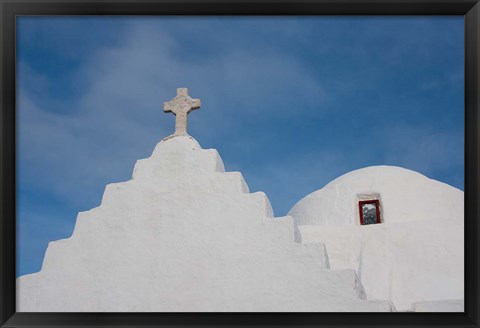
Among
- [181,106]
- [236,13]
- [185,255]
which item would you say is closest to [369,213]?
[181,106]

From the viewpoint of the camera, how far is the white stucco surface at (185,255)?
31.1 feet

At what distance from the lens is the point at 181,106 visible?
36.6 ft

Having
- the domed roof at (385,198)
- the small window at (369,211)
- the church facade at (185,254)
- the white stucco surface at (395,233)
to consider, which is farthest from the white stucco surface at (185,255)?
the domed roof at (385,198)

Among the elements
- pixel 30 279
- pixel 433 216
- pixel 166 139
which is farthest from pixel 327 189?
pixel 30 279

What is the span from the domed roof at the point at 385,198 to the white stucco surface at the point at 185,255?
880 centimetres

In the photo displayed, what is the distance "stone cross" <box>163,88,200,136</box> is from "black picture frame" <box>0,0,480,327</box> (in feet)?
18.5

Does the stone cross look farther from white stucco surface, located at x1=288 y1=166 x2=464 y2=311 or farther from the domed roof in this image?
the domed roof

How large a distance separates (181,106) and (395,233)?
8.17 m

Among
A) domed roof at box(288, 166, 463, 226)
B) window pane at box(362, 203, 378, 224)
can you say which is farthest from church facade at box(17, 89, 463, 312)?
domed roof at box(288, 166, 463, 226)

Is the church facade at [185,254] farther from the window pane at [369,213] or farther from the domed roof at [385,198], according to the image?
the domed roof at [385,198]

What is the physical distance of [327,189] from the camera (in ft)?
66.9

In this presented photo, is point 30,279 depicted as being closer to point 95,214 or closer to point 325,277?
point 95,214

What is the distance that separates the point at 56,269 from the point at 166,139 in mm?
2598

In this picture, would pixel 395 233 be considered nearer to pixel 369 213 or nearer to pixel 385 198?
pixel 369 213
